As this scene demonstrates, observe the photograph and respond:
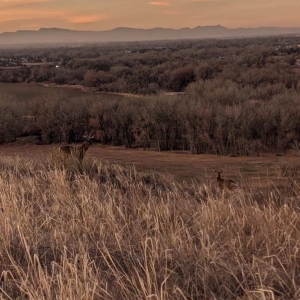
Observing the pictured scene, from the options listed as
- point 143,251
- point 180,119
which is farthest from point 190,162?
point 143,251

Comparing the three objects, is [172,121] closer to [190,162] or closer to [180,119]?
[180,119]

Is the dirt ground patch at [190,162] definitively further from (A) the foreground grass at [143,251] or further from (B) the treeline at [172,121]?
(A) the foreground grass at [143,251]

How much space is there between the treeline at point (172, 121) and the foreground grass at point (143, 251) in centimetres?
3253

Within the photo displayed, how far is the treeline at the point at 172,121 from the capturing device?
38594mm

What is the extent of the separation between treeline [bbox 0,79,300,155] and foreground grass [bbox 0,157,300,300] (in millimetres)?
32527

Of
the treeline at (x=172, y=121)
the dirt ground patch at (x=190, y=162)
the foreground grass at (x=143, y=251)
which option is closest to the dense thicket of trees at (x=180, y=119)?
the treeline at (x=172, y=121)

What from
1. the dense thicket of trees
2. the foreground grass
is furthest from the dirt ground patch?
the foreground grass

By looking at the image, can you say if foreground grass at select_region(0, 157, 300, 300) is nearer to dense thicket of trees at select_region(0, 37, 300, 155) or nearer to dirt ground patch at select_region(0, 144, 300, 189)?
dirt ground patch at select_region(0, 144, 300, 189)

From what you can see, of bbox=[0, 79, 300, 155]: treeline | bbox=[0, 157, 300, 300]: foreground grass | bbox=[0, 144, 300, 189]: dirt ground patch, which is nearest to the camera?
bbox=[0, 157, 300, 300]: foreground grass

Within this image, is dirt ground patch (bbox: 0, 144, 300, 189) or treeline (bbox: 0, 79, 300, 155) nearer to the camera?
dirt ground patch (bbox: 0, 144, 300, 189)

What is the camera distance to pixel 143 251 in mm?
4527

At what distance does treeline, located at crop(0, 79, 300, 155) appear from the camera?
38.6 meters

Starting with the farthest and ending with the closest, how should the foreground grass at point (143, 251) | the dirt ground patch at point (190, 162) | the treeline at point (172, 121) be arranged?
the treeline at point (172, 121), the dirt ground patch at point (190, 162), the foreground grass at point (143, 251)

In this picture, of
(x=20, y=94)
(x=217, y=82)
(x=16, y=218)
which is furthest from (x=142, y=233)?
(x=20, y=94)
